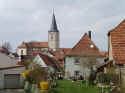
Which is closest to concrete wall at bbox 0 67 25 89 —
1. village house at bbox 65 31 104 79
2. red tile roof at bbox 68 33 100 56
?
village house at bbox 65 31 104 79

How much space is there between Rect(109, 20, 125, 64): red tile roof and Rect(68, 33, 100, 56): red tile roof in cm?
2084

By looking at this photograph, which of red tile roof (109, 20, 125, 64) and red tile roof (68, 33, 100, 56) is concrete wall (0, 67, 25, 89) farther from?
red tile roof (68, 33, 100, 56)

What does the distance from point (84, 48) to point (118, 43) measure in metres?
23.0

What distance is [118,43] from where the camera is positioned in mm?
28500

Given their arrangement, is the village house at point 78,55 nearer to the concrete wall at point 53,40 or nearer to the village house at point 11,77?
the village house at point 11,77

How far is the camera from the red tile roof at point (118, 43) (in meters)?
26.6

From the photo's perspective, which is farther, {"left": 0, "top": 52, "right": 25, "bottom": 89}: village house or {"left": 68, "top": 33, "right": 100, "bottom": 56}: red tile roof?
{"left": 68, "top": 33, "right": 100, "bottom": 56}: red tile roof

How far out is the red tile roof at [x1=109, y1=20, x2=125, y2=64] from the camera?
2662 cm

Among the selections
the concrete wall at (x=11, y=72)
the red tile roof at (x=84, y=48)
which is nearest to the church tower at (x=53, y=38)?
the red tile roof at (x=84, y=48)

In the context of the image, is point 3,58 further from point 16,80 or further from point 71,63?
point 71,63

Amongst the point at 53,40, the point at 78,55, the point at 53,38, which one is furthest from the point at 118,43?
the point at 53,40

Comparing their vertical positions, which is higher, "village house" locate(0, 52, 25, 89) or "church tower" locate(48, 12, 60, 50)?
"church tower" locate(48, 12, 60, 50)

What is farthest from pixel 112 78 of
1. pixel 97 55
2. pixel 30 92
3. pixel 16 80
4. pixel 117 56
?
pixel 97 55

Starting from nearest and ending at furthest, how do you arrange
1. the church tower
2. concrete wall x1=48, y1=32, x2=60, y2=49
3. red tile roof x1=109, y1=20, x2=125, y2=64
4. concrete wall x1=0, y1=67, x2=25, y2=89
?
1. red tile roof x1=109, y1=20, x2=125, y2=64
2. concrete wall x1=0, y1=67, x2=25, y2=89
3. the church tower
4. concrete wall x1=48, y1=32, x2=60, y2=49
